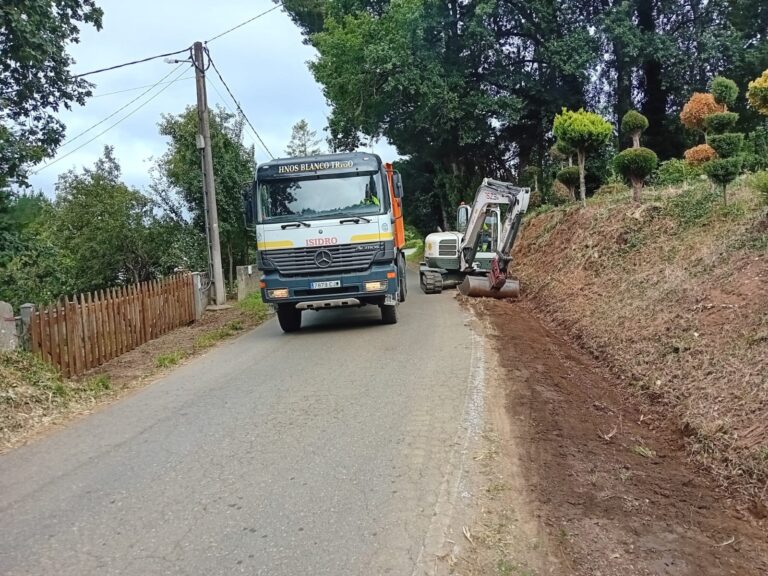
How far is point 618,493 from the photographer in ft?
14.0

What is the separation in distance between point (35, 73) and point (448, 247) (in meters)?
11.5

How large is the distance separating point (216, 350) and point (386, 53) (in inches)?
734

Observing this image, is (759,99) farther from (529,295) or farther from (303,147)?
(303,147)

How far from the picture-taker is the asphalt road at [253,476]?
371cm

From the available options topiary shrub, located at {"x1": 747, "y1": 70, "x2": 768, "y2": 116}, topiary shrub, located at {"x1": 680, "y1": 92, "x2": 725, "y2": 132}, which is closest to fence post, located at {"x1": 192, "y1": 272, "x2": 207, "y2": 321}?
topiary shrub, located at {"x1": 747, "y1": 70, "x2": 768, "y2": 116}

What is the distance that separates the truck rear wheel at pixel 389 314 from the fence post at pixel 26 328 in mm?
5640

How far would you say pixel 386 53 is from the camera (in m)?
25.8

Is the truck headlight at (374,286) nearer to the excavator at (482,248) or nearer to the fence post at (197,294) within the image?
the excavator at (482,248)

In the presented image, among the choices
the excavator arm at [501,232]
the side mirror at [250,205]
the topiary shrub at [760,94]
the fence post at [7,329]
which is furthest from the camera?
the excavator arm at [501,232]

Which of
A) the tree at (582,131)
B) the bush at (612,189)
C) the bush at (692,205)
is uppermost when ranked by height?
the tree at (582,131)

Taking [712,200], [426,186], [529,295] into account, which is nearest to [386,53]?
[426,186]

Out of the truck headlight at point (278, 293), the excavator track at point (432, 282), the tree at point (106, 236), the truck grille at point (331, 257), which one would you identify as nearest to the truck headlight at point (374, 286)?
the truck grille at point (331, 257)

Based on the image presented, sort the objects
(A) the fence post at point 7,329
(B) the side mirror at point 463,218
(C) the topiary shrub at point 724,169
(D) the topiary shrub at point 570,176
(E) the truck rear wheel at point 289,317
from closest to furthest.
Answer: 1. (A) the fence post at point 7,329
2. (C) the topiary shrub at point 724,169
3. (E) the truck rear wheel at point 289,317
4. (B) the side mirror at point 463,218
5. (D) the topiary shrub at point 570,176

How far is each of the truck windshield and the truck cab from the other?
2 centimetres
